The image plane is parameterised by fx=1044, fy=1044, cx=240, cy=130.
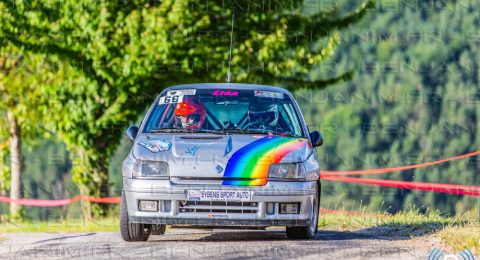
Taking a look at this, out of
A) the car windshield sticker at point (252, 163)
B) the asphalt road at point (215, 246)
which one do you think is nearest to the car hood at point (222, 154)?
the car windshield sticker at point (252, 163)

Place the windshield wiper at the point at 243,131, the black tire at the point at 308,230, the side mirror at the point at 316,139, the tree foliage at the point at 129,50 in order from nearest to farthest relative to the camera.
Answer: the black tire at the point at 308,230, the windshield wiper at the point at 243,131, the side mirror at the point at 316,139, the tree foliage at the point at 129,50

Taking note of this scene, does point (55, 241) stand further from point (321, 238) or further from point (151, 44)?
point (151, 44)

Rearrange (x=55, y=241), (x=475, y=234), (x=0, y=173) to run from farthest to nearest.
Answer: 1. (x=0, y=173)
2. (x=55, y=241)
3. (x=475, y=234)

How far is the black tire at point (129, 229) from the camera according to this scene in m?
10.6

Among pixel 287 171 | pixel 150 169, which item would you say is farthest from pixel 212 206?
pixel 287 171

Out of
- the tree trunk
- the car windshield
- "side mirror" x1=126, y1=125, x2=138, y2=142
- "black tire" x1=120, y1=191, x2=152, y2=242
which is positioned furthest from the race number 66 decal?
the tree trunk

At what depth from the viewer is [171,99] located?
1190 cm

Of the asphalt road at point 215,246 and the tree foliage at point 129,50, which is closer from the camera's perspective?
the asphalt road at point 215,246

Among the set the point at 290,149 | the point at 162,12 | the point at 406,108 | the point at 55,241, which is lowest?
the point at 406,108

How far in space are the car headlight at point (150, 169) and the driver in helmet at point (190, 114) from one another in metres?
1.10

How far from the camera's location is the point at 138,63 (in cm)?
2086

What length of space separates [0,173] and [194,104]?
20667 millimetres

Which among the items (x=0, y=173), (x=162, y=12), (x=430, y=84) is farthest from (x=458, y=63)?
(x=162, y=12)

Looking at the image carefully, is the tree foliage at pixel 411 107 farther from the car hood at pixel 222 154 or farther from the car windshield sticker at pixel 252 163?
the car windshield sticker at pixel 252 163
